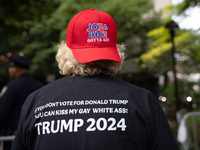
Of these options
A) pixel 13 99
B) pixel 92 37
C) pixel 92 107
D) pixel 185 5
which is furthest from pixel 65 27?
pixel 92 107

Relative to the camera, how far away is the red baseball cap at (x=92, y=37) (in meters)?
1.61

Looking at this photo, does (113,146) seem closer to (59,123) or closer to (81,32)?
(59,123)

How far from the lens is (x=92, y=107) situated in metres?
1.48

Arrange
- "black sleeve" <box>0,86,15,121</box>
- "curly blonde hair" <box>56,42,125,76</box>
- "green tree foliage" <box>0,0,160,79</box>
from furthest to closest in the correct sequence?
1. "green tree foliage" <box>0,0,160,79</box>
2. "black sleeve" <box>0,86,15,121</box>
3. "curly blonde hair" <box>56,42,125,76</box>

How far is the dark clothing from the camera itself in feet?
11.5

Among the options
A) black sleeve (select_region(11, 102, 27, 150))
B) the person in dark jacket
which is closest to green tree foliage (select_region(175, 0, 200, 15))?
the person in dark jacket

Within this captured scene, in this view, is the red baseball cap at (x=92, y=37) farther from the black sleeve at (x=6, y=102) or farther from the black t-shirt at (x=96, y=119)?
the black sleeve at (x=6, y=102)

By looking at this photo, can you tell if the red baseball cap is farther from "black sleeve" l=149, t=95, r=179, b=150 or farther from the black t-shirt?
"black sleeve" l=149, t=95, r=179, b=150

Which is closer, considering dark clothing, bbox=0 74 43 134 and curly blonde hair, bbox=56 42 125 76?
curly blonde hair, bbox=56 42 125 76

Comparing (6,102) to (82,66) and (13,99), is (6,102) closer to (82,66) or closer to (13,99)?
(13,99)

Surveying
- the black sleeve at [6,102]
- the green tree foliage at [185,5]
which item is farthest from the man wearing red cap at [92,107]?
the green tree foliage at [185,5]

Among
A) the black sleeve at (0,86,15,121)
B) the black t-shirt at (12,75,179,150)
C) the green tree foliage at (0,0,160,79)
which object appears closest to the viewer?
the black t-shirt at (12,75,179,150)

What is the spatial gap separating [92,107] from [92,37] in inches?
16.1

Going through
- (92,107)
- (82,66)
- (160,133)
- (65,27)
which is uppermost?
(65,27)
